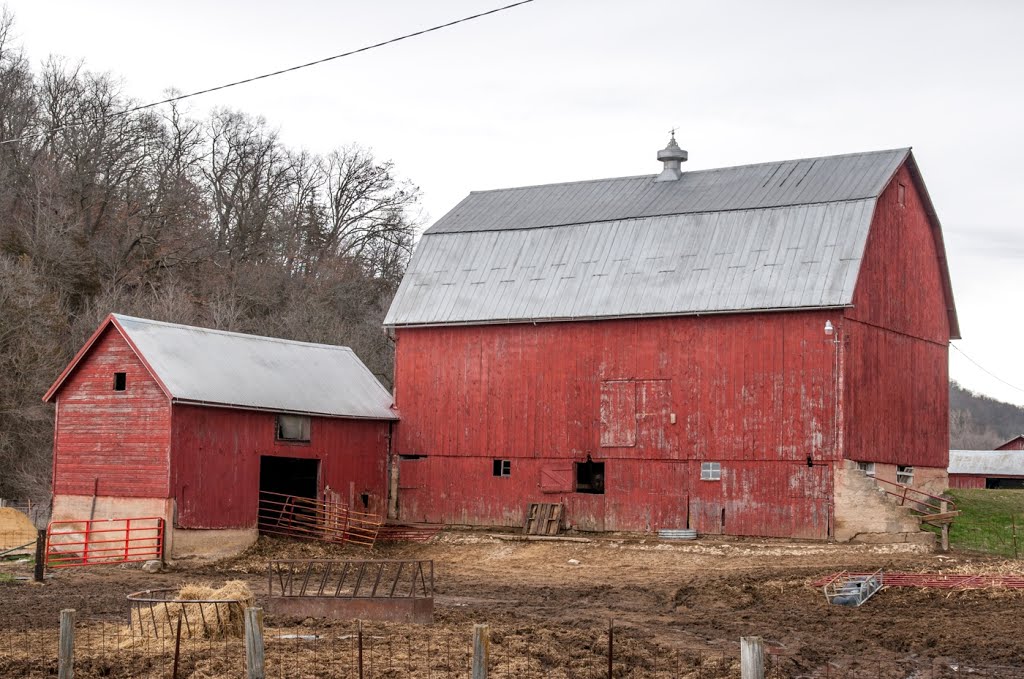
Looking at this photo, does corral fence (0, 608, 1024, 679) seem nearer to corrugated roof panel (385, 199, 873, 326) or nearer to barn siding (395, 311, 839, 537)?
barn siding (395, 311, 839, 537)

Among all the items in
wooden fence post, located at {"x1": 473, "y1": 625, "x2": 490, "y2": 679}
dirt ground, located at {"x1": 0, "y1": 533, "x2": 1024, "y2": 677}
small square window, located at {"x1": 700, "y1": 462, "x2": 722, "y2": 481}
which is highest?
small square window, located at {"x1": 700, "y1": 462, "x2": 722, "y2": 481}

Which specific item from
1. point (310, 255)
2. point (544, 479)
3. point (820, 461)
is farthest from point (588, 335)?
point (310, 255)

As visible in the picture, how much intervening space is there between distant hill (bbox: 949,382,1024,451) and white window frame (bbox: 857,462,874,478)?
105418 mm

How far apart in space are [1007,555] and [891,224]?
8.69 m

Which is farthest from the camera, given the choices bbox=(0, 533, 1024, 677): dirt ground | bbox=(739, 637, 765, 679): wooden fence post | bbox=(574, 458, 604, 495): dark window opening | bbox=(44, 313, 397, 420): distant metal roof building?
bbox=(574, 458, 604, 495): dark window opening

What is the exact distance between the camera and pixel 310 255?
63.1 meters

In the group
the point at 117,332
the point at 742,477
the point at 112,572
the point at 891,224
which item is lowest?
the point at 112,572

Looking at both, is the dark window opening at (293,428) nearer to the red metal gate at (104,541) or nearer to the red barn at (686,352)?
the red barn at (686,352)

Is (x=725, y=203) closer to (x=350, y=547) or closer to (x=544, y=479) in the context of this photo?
(x=544, y=479)

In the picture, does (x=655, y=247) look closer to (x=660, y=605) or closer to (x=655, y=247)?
(x=655, y=247)

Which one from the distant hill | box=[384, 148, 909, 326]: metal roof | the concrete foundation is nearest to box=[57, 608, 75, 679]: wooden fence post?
the concrete foundation

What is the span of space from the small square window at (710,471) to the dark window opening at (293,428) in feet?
32.0

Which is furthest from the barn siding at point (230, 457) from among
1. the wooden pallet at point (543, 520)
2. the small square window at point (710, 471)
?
the small square window at point (710, 471)

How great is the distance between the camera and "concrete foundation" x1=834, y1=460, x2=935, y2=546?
29094mm
